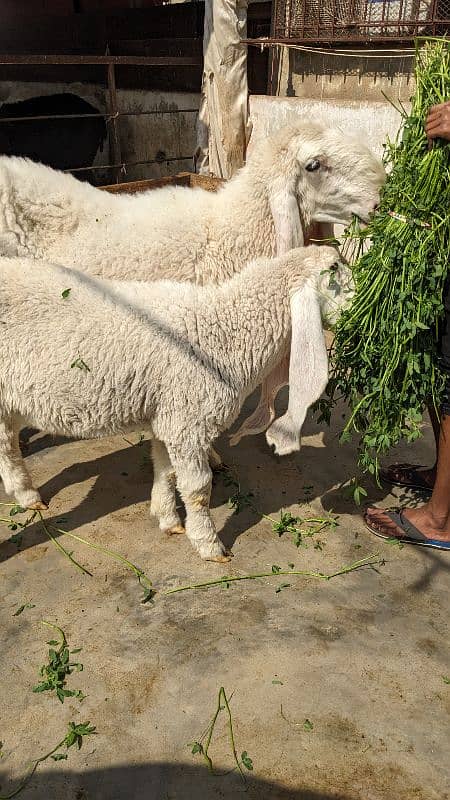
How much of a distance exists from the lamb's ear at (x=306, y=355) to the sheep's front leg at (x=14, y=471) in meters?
1.48

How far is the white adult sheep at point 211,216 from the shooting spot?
11.5 ft

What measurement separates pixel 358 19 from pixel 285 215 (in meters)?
4.04

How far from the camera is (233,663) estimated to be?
103 inches

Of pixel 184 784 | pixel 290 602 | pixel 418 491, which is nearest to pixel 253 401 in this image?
pixel 418 491

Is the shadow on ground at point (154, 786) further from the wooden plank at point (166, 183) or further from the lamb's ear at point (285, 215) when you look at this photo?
the wooden plank at point (166, 183)

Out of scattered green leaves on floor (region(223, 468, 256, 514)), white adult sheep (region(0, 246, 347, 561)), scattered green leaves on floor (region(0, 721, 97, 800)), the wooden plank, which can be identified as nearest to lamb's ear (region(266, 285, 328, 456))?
white adult sheep (region(0, 246, 347, 561))

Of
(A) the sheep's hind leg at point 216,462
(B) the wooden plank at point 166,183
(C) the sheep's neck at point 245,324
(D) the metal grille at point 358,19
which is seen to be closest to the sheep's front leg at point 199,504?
(C) the sheep's neck at point 245,324

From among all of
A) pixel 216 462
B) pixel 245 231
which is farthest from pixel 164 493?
pixel 245 231

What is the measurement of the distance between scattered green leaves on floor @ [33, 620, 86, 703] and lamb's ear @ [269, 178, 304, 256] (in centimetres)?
234

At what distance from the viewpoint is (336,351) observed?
3160 mm

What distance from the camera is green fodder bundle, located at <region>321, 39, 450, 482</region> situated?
2.71m

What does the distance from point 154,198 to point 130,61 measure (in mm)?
3337

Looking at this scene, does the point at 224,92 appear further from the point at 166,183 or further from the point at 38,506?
the point at 38,506

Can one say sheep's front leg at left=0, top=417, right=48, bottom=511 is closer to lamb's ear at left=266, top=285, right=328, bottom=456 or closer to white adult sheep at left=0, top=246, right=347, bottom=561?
white adult sheep at left=0, top=246, right=347, bottom=561
